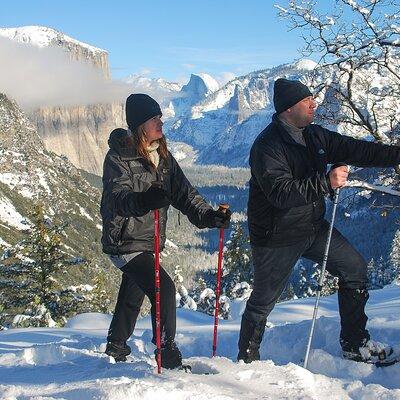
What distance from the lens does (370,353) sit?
5438mm

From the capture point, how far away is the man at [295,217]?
510 centimetres

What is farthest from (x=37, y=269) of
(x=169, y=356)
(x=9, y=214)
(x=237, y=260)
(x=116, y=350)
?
(x=9, y=214)

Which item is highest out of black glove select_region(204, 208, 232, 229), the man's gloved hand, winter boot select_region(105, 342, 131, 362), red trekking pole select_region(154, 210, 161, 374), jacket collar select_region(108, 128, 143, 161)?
jacket collar select_region(108, 128, 143, 161)

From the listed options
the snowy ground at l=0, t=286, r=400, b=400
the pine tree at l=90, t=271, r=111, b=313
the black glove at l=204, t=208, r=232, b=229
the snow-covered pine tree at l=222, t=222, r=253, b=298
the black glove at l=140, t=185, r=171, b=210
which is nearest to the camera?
the snowy ground at l=0, t=286, r=400, b=400

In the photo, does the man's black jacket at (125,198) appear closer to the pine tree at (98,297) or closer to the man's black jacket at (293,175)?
the man's black jacket at (293,175)

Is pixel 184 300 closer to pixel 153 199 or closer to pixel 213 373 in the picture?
pixel 213 373

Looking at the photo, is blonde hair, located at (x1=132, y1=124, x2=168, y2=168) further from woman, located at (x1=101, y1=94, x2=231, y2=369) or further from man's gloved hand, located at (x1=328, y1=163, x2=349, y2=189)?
man's gloved hand, located at (x1=328, y1=163, x2=349, y2=189)

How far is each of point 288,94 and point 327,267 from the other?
181cm

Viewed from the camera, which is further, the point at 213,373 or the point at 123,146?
the point at 123,146

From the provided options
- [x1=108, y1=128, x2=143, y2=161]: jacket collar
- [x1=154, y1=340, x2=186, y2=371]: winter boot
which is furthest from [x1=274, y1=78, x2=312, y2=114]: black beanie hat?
[x1=154, y1=340, x2=186, y2=371]: winter boot

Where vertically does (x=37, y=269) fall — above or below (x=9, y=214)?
above

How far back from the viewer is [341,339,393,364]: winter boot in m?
5.41

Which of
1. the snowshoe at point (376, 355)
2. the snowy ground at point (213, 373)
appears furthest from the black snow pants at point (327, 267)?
the snowy ground at point (213, 373)

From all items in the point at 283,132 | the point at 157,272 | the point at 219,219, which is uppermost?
the point at 283,132
